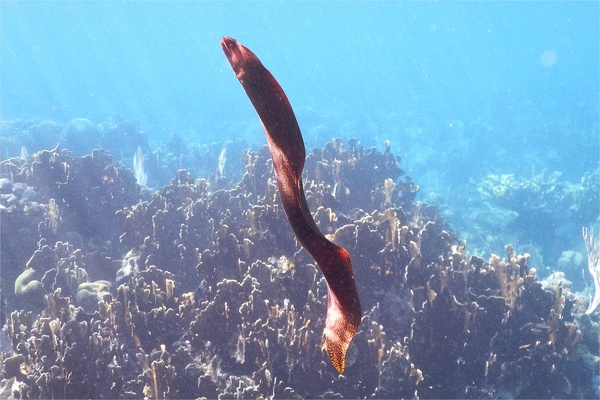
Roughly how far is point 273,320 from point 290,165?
4100mm

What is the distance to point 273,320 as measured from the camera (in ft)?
14.2

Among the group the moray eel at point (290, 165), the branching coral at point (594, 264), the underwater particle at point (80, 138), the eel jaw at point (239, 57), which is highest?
the underwater particle at point (80, 138)

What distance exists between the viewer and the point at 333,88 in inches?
2136

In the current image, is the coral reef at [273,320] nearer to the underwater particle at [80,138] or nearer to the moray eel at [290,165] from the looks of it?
the moray eel at [290,165]

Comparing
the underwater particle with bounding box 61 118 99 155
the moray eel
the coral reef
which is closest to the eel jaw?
the moray eel

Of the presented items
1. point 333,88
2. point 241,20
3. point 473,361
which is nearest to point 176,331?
point 473,361

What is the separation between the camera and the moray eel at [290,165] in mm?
474

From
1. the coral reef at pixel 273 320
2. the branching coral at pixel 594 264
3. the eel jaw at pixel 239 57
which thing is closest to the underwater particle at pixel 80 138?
the coral reef at pixel 273 320

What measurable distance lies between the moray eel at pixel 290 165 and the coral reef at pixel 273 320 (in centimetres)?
351

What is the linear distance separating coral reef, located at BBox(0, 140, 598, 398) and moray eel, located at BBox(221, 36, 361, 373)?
3.51 metres

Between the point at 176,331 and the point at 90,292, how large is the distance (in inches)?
77.1

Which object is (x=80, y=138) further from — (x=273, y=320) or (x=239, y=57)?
(x=239, y=57)

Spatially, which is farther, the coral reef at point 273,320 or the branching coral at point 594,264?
the branching coral at point 594,264

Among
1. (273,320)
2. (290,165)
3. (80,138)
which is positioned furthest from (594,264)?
(80,138)
